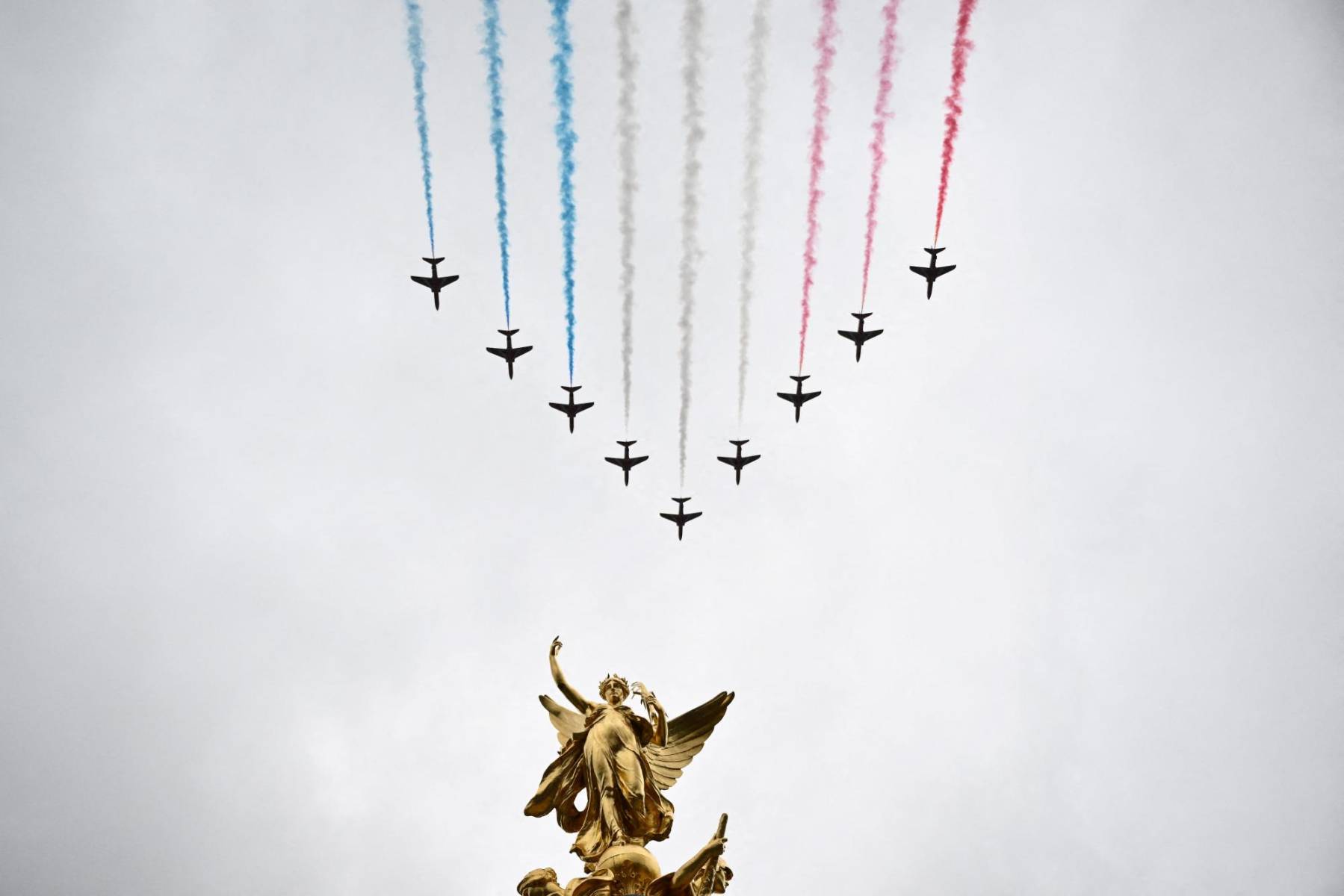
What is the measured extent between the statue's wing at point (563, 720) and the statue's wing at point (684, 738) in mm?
2289

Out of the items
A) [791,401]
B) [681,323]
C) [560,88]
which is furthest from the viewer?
[791,401]

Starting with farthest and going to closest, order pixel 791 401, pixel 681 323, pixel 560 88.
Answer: pixel 791 401
pixel 681 323
pixel 560 88

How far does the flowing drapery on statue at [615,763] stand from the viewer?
41719 millimetres

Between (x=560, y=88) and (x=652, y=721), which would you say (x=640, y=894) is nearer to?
(x=652, y=721)

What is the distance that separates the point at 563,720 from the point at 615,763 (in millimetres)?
2728

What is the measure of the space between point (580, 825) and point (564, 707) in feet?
12.0

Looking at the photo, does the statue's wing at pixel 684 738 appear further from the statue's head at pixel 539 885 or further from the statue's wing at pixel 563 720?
the statue's head at pixel 539 885

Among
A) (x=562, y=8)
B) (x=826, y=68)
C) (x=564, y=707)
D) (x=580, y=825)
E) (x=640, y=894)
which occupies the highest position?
(x=562, y=8)

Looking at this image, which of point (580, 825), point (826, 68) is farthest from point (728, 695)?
point (826, 68)

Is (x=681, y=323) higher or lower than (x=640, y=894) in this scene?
higher

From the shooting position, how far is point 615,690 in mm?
43781

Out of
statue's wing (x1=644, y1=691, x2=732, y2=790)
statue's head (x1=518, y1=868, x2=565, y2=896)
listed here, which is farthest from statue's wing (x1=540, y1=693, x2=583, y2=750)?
statue's head (x1=518, y1=868, x2=565, y2=896)

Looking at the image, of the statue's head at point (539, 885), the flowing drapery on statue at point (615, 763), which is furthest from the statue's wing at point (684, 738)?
the statue's head at point (539, 885)

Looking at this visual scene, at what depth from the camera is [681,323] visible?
46531 mm
